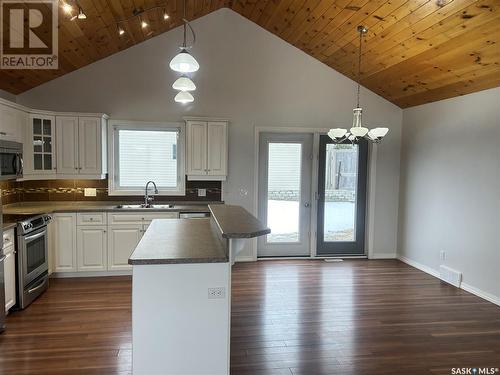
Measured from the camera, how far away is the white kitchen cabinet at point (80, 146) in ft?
16.0

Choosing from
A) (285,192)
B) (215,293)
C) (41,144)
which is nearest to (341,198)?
(285,192)

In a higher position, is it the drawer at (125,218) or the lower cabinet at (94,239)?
the drawer at (125,218)

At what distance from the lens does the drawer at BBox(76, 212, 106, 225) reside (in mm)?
→ 4715

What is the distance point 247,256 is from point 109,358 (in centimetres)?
307

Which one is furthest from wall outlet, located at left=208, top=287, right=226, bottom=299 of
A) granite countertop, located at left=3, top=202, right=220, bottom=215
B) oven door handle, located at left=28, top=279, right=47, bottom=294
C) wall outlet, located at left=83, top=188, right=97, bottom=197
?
wall outlet, located at left=83, top=188, right=97, bottom=197

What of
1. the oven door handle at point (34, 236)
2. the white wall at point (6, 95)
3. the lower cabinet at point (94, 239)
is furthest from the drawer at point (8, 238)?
the white wall at point (6, 95)

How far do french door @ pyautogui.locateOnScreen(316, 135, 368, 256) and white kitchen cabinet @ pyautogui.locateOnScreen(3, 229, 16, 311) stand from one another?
4199mm

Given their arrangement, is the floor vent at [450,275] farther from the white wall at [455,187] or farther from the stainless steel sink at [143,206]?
the stainless steel sink at [143,206]

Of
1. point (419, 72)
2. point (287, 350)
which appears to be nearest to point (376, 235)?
point (419, 72)

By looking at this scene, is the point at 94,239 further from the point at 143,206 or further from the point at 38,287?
the point at 38,287

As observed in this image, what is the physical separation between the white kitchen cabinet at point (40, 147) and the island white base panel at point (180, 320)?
3149 mm

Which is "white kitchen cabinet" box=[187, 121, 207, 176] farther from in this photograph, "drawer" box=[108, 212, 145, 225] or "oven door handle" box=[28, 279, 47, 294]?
"oven door handle" box=[28, 279, 47, 294]

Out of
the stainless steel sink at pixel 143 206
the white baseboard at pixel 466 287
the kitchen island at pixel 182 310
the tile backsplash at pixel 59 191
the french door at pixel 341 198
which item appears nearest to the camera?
the kitchen island at pixel 182 310

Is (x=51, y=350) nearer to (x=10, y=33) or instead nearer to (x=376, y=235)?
(x=10, y=33)
